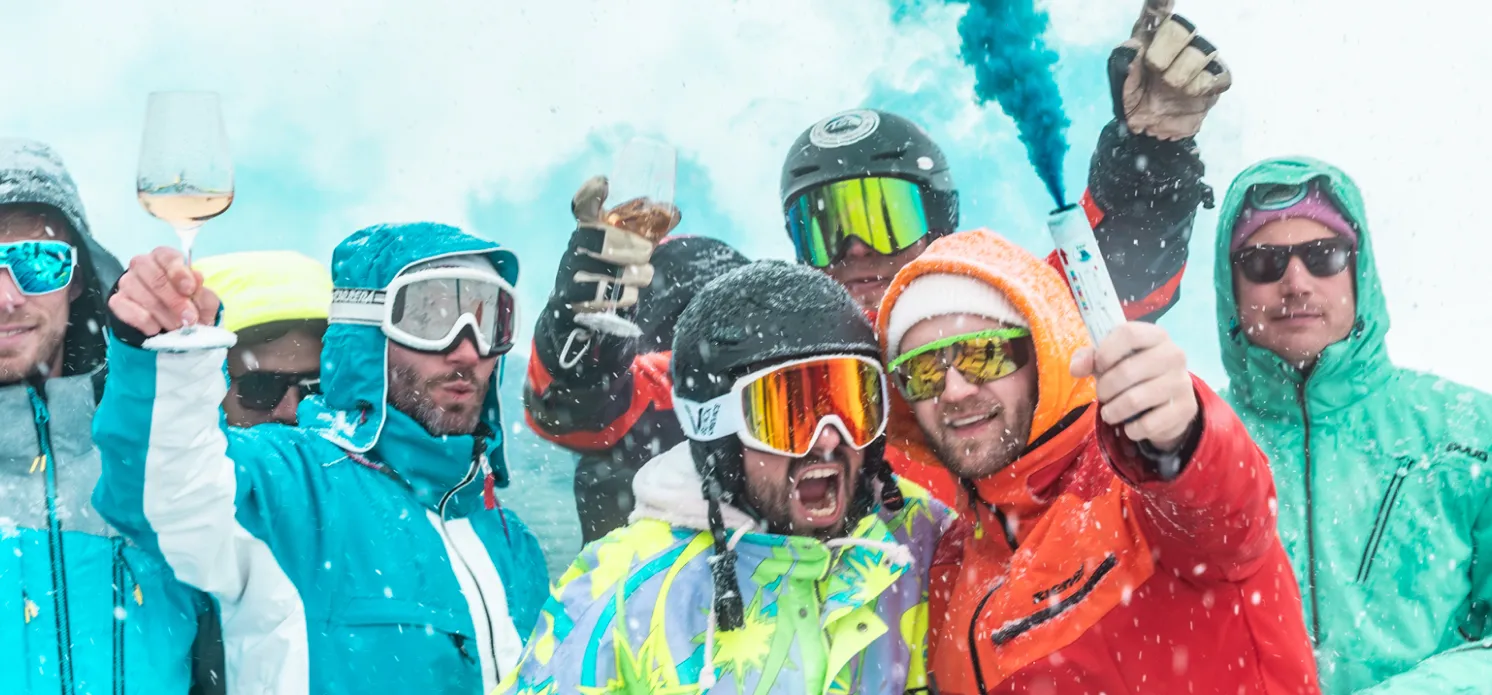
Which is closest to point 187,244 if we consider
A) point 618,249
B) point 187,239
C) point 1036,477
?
point 187,239

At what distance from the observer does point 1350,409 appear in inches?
136

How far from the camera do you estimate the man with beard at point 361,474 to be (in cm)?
245

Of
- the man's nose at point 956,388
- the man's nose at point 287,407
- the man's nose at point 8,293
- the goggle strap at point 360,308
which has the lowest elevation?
the man's nose at point 287,407

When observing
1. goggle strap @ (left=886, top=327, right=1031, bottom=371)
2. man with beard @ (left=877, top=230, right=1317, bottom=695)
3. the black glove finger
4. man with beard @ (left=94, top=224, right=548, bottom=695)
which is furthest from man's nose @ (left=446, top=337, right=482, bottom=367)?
the black glove finger

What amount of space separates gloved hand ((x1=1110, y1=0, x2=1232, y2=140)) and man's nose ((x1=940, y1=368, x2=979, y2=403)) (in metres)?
0.75

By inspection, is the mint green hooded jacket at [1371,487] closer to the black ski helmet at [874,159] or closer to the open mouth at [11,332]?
the black ski helmet at [874,159]

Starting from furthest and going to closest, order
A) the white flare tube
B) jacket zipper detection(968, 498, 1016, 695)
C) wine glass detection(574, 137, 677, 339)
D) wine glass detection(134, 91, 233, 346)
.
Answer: wine glass detection(574, 137, 677, 339)
jacket zipper detection(968, 498, 1016, 695)
wine glass detection(134, 91, 233, 346)
the white flare tube

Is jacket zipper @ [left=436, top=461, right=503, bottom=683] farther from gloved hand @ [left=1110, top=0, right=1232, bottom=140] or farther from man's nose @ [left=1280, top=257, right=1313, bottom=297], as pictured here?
man's nose @ [left=1280, top=257, right=1313, bottom=297]

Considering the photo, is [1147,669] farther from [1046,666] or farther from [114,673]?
[114,673]

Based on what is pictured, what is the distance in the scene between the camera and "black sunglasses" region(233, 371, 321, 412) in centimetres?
384

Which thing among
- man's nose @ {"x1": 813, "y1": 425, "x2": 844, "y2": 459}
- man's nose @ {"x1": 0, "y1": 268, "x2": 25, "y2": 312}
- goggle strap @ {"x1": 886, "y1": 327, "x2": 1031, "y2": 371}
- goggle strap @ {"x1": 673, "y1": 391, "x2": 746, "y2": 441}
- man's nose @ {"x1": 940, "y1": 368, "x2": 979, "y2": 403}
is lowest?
man's nose @ {"x1": 813, "y1": 425, "x2": 844, "y2": 459}

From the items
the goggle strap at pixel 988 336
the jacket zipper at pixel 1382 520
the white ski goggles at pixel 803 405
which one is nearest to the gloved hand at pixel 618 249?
the white ski goggles at pixel 803 405

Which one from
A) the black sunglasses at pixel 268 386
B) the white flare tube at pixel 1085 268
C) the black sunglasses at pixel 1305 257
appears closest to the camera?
the white flare tube at pixel 1085 268

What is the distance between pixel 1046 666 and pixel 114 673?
2.26 metres
